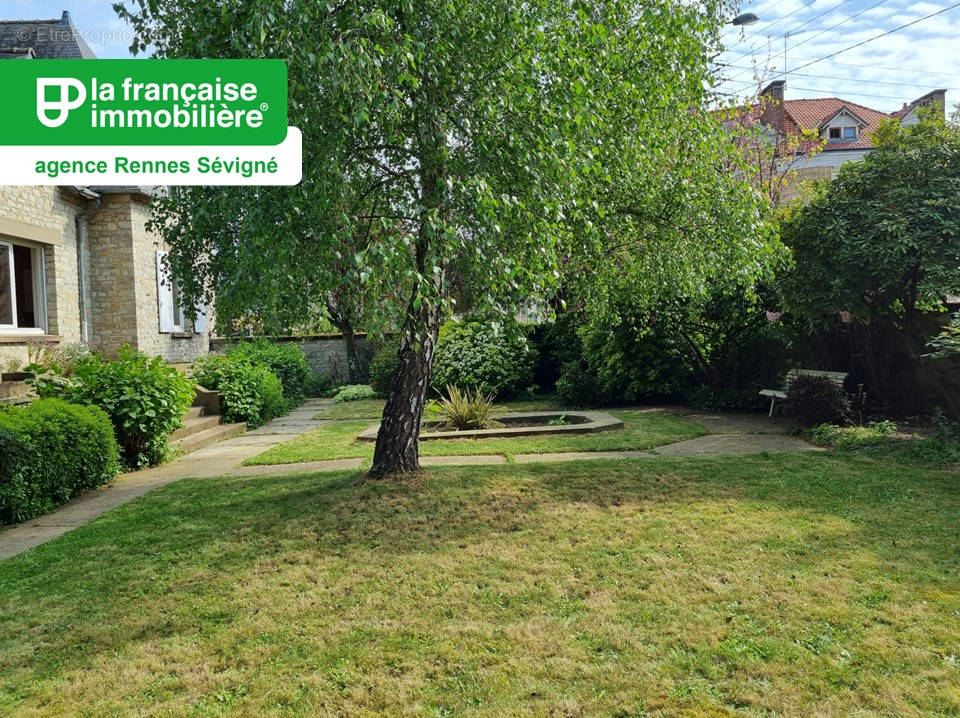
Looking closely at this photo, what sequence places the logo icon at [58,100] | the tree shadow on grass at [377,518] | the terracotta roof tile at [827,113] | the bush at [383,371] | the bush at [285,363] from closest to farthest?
1. the tree shadow on grass at [377,518]
2. the logo icon at [58,100]
3. the bush at [285,363]
4. the bush at [383,371]
5. the terracotta roof tile at [827,113]

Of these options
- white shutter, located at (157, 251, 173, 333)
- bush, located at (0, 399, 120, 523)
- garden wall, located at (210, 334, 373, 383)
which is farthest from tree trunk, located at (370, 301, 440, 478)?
garden wall, located at (210, 334, 373, 383)

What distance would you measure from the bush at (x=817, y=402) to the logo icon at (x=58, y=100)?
8.91 metres

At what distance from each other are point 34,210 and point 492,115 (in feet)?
29.6

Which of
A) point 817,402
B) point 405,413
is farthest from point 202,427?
point 817,402

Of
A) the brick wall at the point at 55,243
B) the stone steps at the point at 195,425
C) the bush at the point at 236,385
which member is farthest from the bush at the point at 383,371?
the brick wall at the point at 55,243

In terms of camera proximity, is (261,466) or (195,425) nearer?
(261,466)

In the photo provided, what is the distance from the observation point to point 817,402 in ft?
30.0

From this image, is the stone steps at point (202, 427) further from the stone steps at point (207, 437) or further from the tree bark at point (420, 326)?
the tree bark at point (420, 326)

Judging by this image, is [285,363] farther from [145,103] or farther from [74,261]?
[145,103]

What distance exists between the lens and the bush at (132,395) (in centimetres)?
762

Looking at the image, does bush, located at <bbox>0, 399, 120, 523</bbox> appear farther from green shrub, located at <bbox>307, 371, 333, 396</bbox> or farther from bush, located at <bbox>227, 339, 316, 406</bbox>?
green shrub, located at <bbox>307, 371, 333, 396</bbox>

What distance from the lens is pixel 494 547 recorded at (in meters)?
4.71

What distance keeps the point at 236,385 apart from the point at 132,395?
4.34 metres

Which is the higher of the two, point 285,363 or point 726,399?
point 285,363
